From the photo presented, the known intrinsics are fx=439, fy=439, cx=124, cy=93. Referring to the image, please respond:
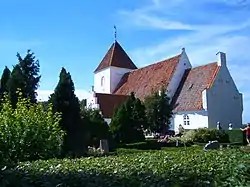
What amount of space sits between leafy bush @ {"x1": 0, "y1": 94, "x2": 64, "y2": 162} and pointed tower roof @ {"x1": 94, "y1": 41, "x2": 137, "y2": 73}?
4711 centimetres

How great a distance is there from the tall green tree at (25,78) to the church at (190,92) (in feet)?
53.1

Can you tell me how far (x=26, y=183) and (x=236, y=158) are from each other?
15.3ft

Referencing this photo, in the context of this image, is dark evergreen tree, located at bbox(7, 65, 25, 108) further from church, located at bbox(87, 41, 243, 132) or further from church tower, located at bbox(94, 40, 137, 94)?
church tower, located at bbox(94, 40, 137, 94)

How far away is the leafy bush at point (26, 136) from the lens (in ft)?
42.5

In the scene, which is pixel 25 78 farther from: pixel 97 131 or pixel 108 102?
pixel 108 102

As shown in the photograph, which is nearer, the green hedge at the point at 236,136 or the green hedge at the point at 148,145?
the green hedge at the point at 148,145

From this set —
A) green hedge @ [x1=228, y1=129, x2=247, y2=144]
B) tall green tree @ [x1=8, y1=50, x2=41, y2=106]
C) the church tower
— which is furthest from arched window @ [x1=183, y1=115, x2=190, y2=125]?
tall green tree @ [x1=8, y1=50, x2=41, y2=106]

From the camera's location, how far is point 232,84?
49.3m

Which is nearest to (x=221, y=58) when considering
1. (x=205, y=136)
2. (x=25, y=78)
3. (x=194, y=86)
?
(x=194, y=86)

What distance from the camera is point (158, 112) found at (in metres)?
42.2

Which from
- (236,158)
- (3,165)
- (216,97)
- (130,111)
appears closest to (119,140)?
(130,111)

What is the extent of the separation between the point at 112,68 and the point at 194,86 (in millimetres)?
16277

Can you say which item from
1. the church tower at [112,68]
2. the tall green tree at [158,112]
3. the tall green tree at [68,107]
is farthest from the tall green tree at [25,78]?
the church tower at [112,68]

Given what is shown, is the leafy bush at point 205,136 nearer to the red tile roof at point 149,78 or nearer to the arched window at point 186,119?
the arched window at point 186,119
